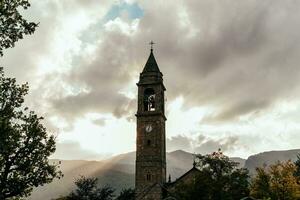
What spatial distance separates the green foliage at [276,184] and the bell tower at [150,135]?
12.2 m

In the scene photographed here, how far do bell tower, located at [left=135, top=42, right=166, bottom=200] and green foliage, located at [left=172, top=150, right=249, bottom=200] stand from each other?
1225 cm

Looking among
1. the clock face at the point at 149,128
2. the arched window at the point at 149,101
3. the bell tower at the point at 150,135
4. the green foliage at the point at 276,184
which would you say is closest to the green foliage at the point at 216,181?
the green foliage at the point at 276,184

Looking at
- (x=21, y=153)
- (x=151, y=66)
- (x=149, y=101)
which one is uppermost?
(x=151, y=66)

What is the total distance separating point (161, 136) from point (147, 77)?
9.06 m

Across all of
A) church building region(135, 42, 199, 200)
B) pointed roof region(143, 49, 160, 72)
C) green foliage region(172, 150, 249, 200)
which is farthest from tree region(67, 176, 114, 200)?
pointed roof region(143, 49, 160, 72)

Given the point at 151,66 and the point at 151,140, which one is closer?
the point at 151,140

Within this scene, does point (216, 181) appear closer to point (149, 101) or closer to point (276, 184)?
point (276, 184)

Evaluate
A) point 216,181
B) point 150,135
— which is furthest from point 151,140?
point 216,181

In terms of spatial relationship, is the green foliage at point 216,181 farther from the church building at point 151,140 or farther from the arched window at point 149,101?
the arched window at point 149,101

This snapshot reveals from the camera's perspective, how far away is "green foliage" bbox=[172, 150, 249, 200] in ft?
114

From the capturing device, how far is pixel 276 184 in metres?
47.8

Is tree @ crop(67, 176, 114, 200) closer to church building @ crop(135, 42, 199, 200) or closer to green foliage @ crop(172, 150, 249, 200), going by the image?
church building @ crop(135, 42, 199, 200)

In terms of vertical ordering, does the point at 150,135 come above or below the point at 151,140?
above

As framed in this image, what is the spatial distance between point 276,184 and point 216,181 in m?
16.1
